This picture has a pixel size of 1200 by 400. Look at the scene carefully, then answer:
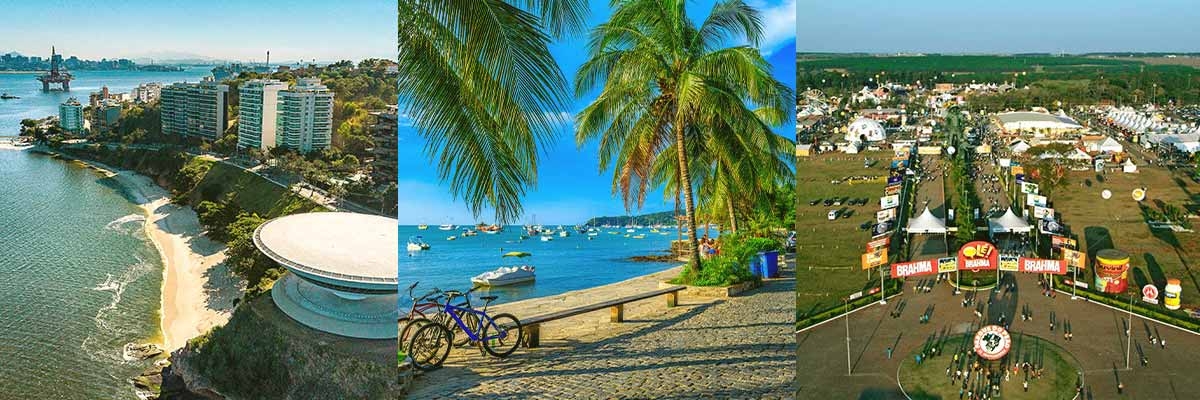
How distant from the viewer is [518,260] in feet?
19.1

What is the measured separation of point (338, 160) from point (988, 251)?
3271mm

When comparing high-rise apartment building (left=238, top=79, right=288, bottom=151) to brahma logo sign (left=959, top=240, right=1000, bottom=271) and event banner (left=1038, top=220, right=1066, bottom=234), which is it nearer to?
brahma logo sign (left=959, top=240, right=1000, bottom=271)

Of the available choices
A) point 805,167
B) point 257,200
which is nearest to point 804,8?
point 805,167

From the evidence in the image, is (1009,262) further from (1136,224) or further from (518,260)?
(518,260)

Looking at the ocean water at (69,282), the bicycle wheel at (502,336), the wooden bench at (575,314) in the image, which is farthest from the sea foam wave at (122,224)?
the wooden bench at (575,314)

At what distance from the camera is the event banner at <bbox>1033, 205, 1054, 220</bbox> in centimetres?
484

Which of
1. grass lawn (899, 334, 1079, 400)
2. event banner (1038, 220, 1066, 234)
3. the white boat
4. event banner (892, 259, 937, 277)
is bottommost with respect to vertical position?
grass lawn (899, 334, 1079, 400)

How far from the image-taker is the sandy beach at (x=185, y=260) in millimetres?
4379

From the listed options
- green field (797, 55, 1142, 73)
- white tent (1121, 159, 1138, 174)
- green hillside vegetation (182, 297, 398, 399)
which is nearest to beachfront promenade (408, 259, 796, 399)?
green hillside vegetation (182, 297, 398, 399)

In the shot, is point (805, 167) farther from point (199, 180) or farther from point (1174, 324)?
point (199, 180)

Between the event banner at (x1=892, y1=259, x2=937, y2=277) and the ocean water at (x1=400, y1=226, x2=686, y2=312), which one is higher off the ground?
the event banner at (x1=892, y1=259, x2=937, y2=277)

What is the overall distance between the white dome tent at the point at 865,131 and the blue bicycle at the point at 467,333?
2.25 m

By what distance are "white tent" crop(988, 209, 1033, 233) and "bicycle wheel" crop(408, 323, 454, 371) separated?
2.94 metres

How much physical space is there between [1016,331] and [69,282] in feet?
14.7
